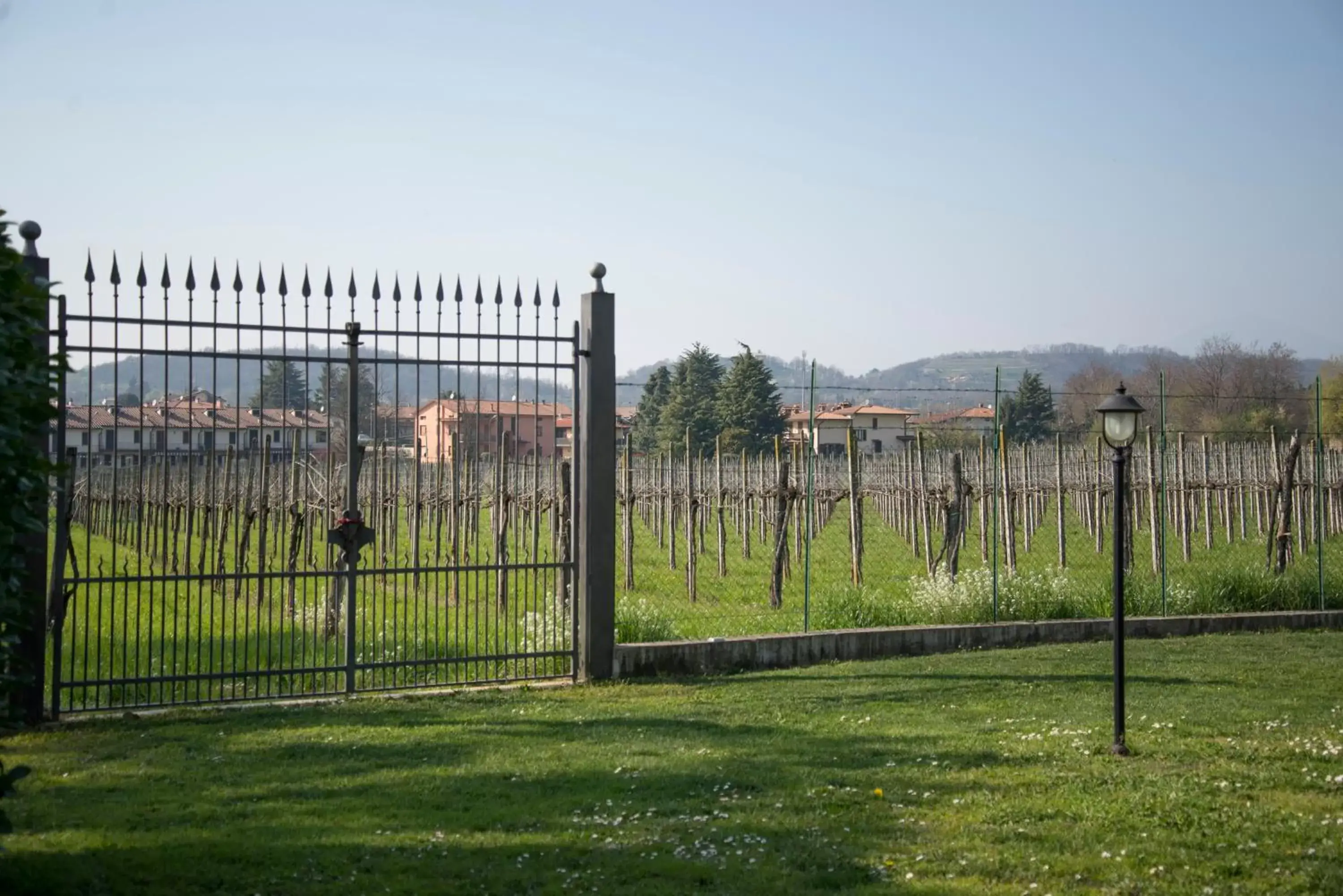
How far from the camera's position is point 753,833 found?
550 cm

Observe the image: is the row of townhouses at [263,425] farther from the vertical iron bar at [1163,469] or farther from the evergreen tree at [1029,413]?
the evergreen tree at [1029,413]

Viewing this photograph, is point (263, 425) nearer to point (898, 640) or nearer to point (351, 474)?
point (351, 474)

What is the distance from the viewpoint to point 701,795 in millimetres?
6227

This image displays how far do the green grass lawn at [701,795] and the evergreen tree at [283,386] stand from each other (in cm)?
227

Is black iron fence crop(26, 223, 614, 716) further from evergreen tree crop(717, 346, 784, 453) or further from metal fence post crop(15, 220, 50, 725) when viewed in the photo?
evergreen tree crop(717, 346, 784, 453)

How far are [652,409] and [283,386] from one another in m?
40.0

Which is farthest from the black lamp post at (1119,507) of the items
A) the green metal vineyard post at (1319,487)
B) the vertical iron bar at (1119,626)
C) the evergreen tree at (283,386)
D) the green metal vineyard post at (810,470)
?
the green metal vineyard post at (1319,487)

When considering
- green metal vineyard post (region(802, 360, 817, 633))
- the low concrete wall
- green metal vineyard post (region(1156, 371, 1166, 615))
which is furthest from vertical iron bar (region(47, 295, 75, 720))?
green metal vineyard post (region(1156, 371, 1166, 615))

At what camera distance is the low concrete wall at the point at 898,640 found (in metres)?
10.4

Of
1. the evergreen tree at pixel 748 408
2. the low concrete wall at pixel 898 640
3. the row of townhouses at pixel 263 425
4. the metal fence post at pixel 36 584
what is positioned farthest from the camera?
the evergreen tree at pixel 748 408

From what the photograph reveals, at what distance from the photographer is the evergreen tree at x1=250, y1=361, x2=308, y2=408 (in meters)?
8.46

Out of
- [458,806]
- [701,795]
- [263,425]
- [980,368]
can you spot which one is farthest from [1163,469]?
[980,368]

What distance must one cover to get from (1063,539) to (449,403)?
14098 millimetres

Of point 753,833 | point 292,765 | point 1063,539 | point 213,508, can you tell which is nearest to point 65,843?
point 292,765
